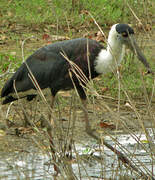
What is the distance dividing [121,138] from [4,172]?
137 centimetres

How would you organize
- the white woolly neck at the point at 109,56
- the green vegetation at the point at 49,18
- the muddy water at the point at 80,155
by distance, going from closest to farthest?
the muddy water at the point at 80,155 < the white woolly neck at the point at 109,56 < the green vegetation at the point at 49,18

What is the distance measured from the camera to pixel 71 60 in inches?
182

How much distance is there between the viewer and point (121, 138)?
15.9ft

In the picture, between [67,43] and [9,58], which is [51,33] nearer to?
[9,58]

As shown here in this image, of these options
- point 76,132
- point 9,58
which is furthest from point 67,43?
point 9,58

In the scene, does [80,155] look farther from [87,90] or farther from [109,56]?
[87,90]

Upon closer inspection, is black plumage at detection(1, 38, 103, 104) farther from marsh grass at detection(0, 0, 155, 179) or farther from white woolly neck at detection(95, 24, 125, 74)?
marsh grass at detection(0, 0, 155, 179)

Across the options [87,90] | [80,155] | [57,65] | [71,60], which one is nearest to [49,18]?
[87,90]

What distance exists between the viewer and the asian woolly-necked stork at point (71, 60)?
4.62 m

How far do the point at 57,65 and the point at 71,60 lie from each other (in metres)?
0.20

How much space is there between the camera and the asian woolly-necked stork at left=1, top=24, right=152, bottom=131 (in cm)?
462

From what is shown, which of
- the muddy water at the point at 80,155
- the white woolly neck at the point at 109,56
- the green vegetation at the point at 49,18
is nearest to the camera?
the muddy water at the point at 80,155

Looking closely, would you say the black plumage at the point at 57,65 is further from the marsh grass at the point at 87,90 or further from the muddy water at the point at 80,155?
the muddy water at the point at 80,155

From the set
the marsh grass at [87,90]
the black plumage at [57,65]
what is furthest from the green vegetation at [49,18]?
the black plumage at [57,65]
